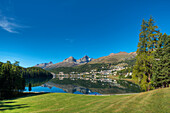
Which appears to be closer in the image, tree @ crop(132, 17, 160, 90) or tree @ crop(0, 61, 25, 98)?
tree @ crop(132, 17, 160, 90)

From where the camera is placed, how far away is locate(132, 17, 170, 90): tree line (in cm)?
2470

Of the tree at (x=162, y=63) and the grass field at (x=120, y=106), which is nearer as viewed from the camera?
the grass field at (x=120, y=106)

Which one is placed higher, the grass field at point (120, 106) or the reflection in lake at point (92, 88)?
the grass field at point (120, 106)

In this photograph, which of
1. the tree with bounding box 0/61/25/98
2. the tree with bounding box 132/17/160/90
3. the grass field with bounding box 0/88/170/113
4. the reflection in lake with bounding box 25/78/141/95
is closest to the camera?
the grass field with bounding box 0/88/170/113

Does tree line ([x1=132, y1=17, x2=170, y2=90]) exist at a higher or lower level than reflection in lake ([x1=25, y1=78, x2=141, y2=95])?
higher

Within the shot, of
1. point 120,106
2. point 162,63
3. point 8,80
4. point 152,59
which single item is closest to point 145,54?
point 152,59

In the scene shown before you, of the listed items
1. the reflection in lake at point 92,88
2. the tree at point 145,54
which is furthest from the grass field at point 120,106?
the reflection in lake at point 92,88

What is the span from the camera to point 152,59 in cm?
2477

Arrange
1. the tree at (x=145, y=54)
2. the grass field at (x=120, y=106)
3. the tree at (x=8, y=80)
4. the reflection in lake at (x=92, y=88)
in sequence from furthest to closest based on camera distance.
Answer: the reflection in lake at (x=92, y=88)
the tree at (x=8, y=80)
the tree at (x=145, y=54)
the grass field at (x=120, y=106)

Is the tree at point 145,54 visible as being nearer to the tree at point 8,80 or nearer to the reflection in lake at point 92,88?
the reflection in lake at point 92,88

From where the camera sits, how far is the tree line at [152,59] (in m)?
24.7

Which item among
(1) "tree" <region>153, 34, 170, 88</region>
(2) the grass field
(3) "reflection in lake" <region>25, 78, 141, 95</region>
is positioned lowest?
(3) "reflection in lake" <region>25, 78, 141, 95</region>

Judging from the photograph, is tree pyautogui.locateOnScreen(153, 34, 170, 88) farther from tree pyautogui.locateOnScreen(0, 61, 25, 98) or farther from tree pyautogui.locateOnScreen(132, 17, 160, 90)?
tree pyautogui.locateOnScreen(0, 61, 25, 98)

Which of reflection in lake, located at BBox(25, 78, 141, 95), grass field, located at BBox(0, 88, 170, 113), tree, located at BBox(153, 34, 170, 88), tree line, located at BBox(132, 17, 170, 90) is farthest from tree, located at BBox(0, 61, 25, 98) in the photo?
tree, located at BBox(153, 34, 170, 88)
